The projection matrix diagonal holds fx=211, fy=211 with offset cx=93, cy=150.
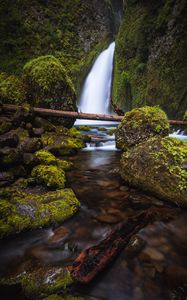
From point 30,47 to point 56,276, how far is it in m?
24.2

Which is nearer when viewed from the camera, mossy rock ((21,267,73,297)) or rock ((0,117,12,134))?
mossy rock ((21,267,73,297))

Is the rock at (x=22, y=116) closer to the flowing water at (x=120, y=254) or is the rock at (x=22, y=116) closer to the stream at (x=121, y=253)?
the flowing water at (x=120, y=254)

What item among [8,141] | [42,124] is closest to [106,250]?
[8,141]

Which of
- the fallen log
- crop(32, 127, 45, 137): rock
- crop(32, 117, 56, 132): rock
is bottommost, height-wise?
the fallen log

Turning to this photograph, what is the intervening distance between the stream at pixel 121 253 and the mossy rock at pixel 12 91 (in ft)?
20.1

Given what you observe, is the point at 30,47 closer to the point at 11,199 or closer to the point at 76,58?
the point at 76,58

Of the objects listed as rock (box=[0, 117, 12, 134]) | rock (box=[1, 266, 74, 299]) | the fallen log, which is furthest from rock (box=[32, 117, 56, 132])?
rock (box=[1, 266, 74, 299])

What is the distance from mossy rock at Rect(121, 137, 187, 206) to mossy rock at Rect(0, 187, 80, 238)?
1339 millimetres

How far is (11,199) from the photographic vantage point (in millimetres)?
3066

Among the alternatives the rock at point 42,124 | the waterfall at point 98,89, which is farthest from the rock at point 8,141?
the waterfall at point 98,89

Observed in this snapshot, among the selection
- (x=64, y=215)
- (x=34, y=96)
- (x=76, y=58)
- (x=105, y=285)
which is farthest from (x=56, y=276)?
(x=76, y=58)

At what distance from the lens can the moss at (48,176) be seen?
3936 mm

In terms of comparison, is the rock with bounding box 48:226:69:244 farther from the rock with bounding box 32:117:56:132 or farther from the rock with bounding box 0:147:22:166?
the rock with bounding box 32:117:56:132

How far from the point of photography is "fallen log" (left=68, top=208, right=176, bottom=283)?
6.44ft
